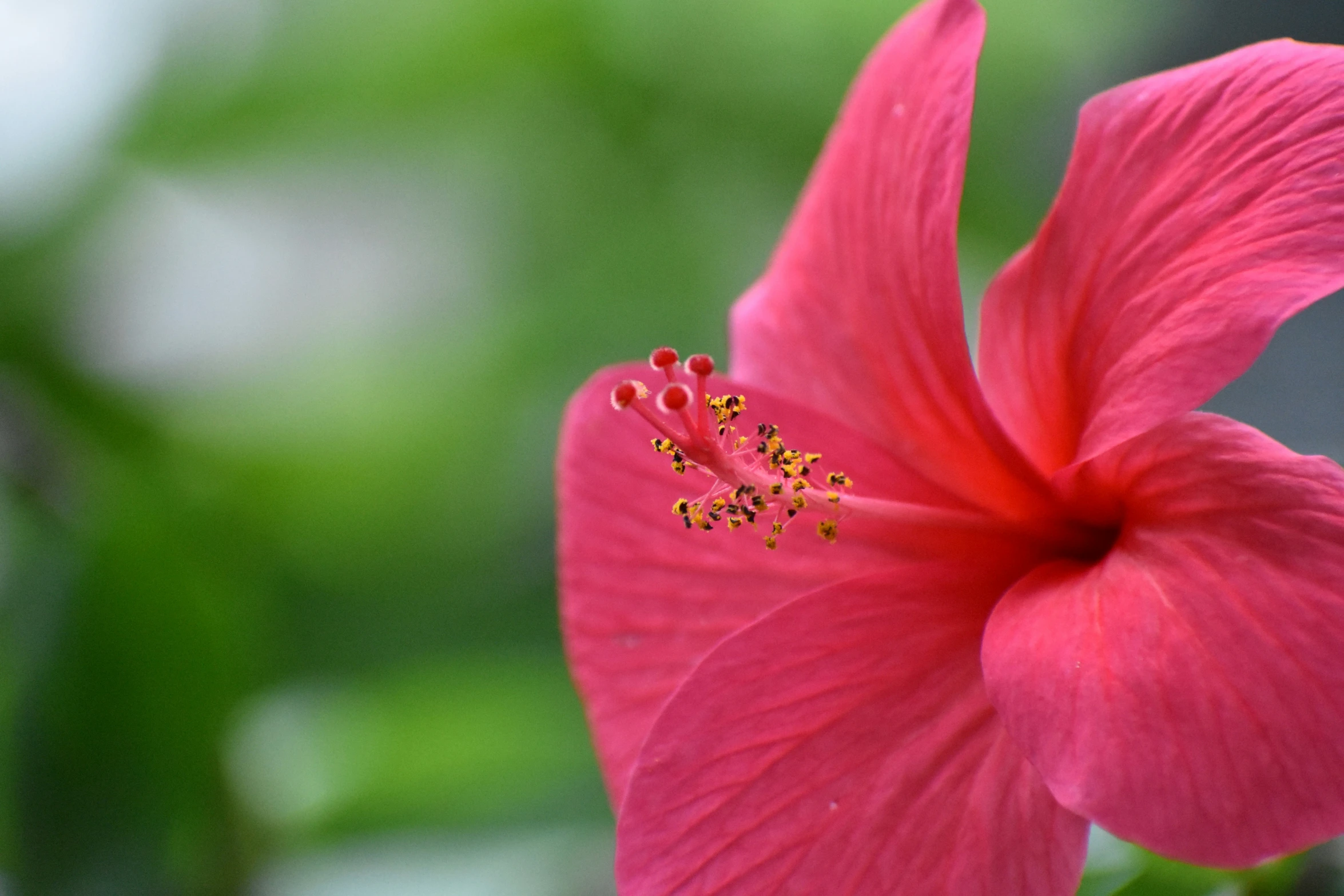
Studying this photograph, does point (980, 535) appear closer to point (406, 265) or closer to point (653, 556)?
point (653, 556)

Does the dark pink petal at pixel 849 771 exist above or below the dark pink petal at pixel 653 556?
below

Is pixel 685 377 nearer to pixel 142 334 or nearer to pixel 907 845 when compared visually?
pixel 907 845

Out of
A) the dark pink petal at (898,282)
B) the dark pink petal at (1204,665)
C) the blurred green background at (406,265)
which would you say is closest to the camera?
the dark pink petal at (1204,665)

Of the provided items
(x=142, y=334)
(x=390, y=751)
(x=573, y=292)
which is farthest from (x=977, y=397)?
(x=142, y=334)

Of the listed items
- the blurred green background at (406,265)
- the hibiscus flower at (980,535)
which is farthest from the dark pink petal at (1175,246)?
the blurred green background at (406,265)

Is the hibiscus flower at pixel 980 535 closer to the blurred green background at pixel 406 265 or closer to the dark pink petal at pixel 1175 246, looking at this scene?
the dark pink petal at pixel 1175 246

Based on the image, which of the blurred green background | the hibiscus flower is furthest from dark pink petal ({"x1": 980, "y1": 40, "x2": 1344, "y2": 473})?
the blurred green background

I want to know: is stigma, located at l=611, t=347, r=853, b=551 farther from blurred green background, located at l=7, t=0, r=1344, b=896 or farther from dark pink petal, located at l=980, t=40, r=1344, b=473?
blurred green background, located at l=7, t=0, r=1344, b=896
